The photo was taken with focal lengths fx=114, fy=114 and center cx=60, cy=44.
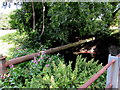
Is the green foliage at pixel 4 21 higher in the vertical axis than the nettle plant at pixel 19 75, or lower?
higher

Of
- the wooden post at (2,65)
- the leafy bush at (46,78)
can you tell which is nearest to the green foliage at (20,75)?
the leafy bush at (46,78)

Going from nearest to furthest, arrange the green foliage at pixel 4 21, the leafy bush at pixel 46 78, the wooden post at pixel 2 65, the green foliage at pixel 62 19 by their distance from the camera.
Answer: the leafy bush at pixel 46 78 < the wooden post at pixel 2 65 < the green foliage at pixel 62 19 < the green foliage at pixel 4 21

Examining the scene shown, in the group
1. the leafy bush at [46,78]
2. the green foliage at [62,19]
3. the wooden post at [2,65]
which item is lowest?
the leafy bush at [46,78]

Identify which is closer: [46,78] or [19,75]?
[46,78]

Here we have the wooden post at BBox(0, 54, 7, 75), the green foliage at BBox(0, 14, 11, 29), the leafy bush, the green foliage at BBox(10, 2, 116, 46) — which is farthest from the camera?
the green foliage at BBox(0, 14, 11, 29)

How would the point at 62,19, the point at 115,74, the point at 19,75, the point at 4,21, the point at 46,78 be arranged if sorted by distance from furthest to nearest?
1. the point at 4,21
2. the point at 62,19
3. the point at 19,75
4. the point at 46,78
5. the point at 115,74

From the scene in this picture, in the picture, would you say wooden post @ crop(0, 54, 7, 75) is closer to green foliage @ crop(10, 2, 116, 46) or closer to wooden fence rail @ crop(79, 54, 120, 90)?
green foliage @ crop(10, 2, 116, 46)

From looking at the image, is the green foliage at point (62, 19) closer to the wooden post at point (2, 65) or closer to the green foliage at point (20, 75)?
the green foliage at point (20, 75)

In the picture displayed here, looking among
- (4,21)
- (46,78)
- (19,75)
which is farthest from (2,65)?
(4,21)

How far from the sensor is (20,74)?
6.86 ft

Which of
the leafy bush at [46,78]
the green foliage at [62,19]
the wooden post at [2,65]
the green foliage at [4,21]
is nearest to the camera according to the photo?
the leafy bush at [46,78]

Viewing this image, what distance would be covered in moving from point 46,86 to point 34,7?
8.71 feet

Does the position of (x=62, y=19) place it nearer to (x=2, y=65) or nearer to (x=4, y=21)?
(x=2, y=65)

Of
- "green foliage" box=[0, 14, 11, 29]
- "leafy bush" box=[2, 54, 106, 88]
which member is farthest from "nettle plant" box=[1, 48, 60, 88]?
"green foliage" box=[0, 14, 11, 29]
